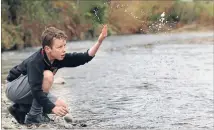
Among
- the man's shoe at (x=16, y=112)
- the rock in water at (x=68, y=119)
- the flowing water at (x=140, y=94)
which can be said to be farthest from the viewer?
the flowing water at (x=140, y=94)

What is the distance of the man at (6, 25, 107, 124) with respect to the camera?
282 cm

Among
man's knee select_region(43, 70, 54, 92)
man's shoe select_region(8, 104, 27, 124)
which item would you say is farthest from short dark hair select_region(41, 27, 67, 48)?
man's shoe select_region(8, 104, 27, 124)

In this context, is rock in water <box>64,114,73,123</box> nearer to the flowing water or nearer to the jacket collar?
the flowing water

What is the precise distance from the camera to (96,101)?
1002cm

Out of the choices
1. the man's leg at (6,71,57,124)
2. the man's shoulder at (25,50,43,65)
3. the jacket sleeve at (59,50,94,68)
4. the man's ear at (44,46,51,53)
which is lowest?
the man's leg at (6,71,57,124)

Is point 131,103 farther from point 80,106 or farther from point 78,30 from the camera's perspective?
point 78,30

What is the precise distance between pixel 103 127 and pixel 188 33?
3142 cm

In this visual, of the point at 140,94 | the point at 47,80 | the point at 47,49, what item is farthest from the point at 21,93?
the point at 140,94

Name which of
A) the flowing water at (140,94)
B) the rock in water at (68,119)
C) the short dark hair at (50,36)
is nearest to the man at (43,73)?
the short dark hair at (50,36)

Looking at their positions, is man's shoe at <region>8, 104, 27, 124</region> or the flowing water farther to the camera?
the flowing water

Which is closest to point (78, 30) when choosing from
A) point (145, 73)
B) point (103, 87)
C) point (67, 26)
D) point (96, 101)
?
point (67, 26)

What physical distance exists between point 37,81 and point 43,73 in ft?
0.23

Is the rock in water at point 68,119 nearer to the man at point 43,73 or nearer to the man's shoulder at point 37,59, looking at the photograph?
the man at point 43,73

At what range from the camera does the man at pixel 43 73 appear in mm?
2816
